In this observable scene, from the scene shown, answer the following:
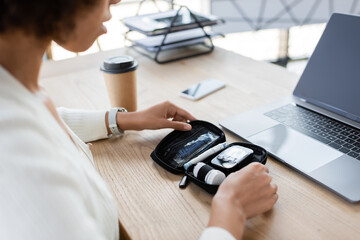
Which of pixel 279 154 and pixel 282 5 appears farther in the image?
pixel 282 5

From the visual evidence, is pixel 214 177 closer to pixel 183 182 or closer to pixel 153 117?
pixel 183 182

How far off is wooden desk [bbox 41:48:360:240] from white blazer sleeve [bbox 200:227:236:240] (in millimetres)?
48

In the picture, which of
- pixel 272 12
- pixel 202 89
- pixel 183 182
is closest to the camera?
pixel 183 182

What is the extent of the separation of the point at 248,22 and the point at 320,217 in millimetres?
2138

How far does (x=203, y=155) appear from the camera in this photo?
0.75 meters

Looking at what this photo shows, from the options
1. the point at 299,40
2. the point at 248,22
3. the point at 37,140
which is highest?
the point at 37,140

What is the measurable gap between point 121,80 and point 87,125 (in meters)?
0.17

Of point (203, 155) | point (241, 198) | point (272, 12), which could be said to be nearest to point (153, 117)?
point (203, 155)

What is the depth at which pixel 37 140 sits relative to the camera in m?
0.46

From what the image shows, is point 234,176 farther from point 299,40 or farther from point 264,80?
point 299,40

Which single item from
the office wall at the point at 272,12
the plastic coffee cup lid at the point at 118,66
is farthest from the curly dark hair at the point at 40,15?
the office wall at the point at 272,12

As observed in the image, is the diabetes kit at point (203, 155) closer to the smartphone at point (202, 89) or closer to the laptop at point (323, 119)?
the laptop at point (323, 119)

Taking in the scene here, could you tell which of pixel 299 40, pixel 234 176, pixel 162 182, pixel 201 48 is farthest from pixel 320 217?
pixel 299 40

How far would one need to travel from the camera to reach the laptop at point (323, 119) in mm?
731
